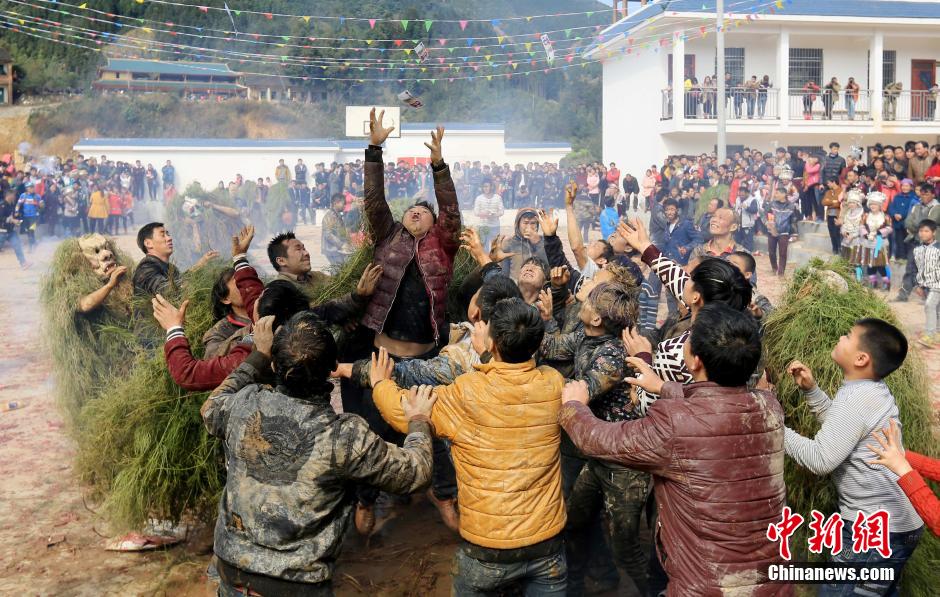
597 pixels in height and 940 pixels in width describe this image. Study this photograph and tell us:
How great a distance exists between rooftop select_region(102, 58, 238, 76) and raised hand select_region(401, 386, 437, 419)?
135ft

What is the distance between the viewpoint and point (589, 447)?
263 centimetres

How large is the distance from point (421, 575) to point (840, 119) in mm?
26055

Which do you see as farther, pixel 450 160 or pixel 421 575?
pixel 450 160

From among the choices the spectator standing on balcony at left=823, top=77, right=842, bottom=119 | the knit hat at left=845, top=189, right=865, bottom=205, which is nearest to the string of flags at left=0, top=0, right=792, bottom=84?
the spectator standing on balcony at left=823, top=77, right=842, bottom=119

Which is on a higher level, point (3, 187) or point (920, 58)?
point (920, 58)

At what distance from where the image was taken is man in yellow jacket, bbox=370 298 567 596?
9.41 feet

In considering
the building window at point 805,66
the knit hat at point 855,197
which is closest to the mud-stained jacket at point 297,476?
the knit hat at point 855,197

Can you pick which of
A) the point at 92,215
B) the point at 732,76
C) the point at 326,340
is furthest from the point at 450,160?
the point at 326,340

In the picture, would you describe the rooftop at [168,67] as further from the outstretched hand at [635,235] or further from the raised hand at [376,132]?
the outstretched hand at [635,235]

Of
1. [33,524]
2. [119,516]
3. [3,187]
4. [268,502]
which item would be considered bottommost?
[33,524]

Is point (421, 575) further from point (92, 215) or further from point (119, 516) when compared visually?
point (92, 215)

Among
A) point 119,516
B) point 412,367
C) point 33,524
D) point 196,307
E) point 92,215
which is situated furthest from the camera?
point 92,215

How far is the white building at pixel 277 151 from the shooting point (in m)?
29.0

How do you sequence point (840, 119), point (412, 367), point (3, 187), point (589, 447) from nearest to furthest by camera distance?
point (589, 447), point (412, 367), point (3, 187), point (840, 119)
